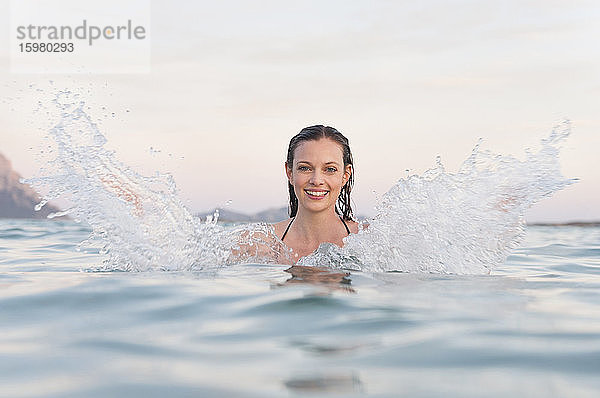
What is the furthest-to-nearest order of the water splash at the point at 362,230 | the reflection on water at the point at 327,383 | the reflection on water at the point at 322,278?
the water splash at the point at 362,230
the reflection on water at the point at 322,278
the reflection on water at the point at 327,383

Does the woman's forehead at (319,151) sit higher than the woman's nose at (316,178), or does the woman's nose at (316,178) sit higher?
the woman's forehead at (319,151)

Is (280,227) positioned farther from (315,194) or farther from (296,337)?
(296,337)

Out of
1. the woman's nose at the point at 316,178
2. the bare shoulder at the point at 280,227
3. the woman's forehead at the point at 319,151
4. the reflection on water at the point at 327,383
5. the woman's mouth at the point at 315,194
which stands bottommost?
the reflection on water at the point at 327,383

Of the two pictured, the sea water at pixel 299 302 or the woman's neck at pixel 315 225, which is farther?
the woman's neck at pixel 315 225

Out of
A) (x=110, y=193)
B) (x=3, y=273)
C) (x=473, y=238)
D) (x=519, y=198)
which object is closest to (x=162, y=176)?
(x=110, y=193)

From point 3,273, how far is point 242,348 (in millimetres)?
3623

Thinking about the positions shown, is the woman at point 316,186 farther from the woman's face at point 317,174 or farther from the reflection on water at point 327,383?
the reflection on water at point 327,383

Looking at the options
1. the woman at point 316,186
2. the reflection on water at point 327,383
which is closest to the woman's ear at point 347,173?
the woman at point 316,186

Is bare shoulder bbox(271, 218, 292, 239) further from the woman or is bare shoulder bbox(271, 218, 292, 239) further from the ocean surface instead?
the ocean surface

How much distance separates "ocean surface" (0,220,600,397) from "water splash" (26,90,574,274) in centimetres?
91

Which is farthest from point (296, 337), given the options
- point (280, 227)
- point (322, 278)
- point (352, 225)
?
point (352, 225)

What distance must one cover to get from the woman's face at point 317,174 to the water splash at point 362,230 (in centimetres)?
44

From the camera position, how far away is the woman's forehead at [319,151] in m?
5.82

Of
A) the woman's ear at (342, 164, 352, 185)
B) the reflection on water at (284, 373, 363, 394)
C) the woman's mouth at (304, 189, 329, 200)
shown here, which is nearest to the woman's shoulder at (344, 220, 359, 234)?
the woman's ear at (342, 164, 352, 185)
